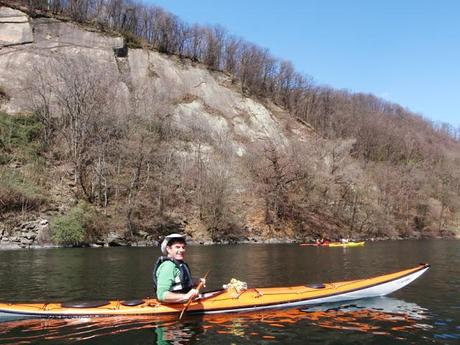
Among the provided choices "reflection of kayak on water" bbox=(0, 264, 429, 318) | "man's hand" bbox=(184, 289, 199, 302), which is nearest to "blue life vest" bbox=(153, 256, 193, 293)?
"man's hand" bbox=(184, 289, 199, 302)

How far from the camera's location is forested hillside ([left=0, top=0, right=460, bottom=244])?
1762 inches

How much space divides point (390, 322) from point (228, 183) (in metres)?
38.6

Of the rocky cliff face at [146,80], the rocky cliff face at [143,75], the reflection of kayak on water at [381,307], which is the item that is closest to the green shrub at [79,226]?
the rocky cliff face at [146,80]

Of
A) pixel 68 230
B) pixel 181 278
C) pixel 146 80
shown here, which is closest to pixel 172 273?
pixel 181 278

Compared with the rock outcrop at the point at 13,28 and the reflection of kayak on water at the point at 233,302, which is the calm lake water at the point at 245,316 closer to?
the reflection of kayak on water at the point at 233,302

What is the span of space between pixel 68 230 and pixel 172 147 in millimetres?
21050

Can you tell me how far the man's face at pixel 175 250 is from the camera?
425 inches

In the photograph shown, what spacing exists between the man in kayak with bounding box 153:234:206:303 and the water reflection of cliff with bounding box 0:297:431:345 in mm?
706

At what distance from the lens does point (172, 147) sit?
55.3 m

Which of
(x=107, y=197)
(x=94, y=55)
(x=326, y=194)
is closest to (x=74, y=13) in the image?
(x=94, y=55)

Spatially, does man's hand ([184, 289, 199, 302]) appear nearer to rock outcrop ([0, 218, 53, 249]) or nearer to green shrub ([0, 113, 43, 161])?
rock outcrop ([0, 218, 53, 249])

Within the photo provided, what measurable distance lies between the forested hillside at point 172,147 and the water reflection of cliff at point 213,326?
89.5 ft

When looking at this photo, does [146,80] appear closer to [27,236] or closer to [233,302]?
[27,236]

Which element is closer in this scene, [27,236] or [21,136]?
[27,236]
